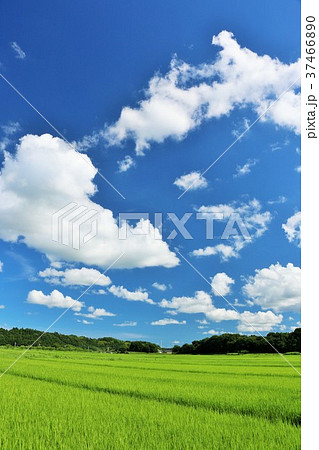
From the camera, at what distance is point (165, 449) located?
381 cm

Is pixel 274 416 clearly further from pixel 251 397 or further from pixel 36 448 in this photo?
pixel 36 448

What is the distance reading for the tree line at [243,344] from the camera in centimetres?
2981

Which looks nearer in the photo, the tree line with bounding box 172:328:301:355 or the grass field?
the grass field

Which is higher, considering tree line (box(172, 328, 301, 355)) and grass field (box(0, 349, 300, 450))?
grass field (box(0, 349, 300, 450))

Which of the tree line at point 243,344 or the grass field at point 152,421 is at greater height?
the grass field at point 152,421

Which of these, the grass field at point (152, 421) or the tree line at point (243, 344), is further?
the tree line at point (243, 344)

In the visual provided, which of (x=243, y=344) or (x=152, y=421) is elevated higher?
(x=152, y=421)

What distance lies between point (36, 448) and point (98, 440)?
0.67 m

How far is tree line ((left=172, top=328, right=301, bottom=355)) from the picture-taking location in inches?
1174

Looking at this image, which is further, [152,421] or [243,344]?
[243,344]

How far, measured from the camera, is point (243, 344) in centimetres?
3484
